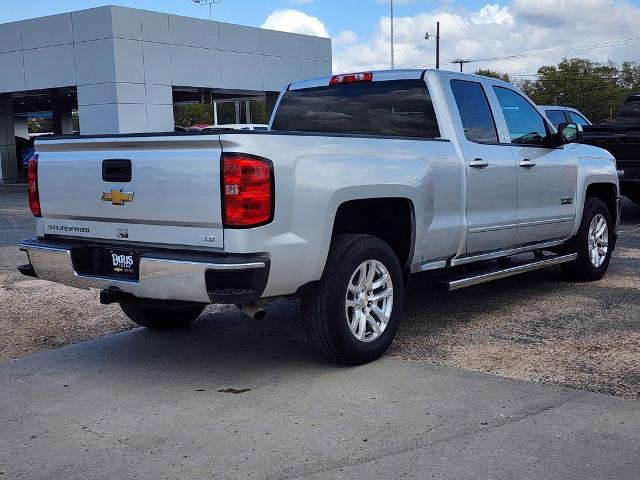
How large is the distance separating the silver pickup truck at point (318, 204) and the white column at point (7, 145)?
24989mm

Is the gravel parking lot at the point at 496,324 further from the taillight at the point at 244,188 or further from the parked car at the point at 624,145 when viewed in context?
the parked car at the point at 624,145

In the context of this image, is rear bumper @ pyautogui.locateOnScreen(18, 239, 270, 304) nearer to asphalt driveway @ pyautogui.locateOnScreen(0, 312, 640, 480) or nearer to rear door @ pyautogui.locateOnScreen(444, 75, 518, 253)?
asphalt driveway @ pyautogui.locateOnScreen(0, 312, 640, 480)

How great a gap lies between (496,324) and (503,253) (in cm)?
68

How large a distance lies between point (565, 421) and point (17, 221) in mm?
13883

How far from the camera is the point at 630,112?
15.5 m

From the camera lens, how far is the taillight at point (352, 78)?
6531 mm

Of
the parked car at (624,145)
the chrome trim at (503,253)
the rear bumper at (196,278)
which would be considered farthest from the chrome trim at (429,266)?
the parked car at (624,145)

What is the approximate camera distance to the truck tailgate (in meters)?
4.52

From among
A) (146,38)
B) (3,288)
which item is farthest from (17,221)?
(146,38)

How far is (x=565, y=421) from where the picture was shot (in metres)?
4.20

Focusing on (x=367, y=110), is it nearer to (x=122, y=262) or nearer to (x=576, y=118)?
(x=122, y=262)

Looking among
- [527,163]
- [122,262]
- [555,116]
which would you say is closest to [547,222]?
[527,163]

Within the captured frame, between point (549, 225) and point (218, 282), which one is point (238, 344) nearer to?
point (218, 282)

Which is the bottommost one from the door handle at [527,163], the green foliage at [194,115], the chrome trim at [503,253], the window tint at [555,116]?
the chrome trim at [503,253]
